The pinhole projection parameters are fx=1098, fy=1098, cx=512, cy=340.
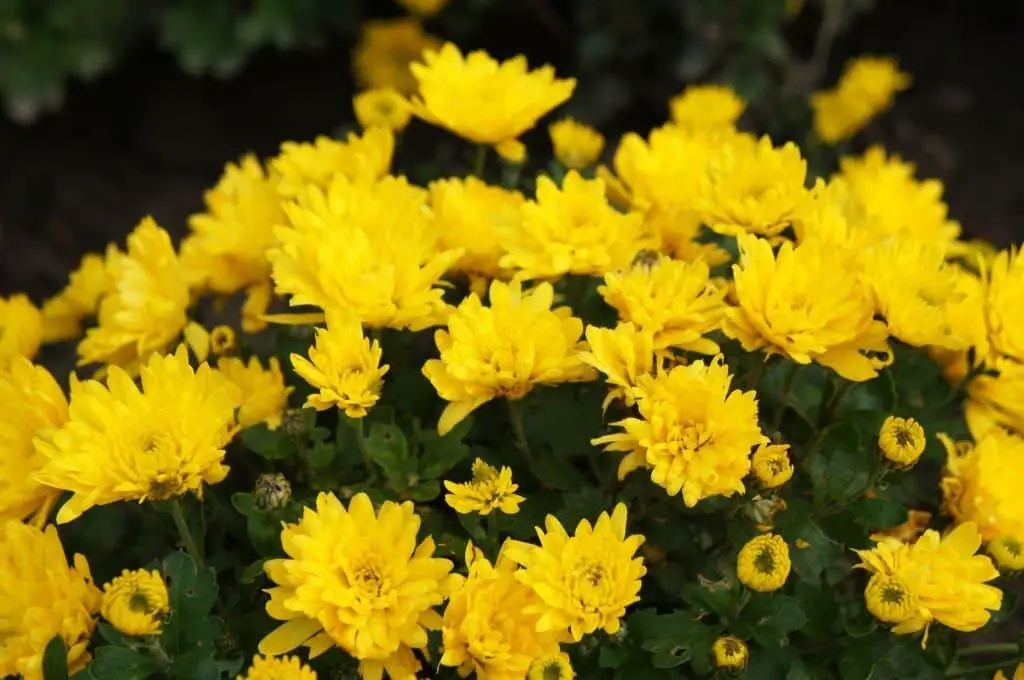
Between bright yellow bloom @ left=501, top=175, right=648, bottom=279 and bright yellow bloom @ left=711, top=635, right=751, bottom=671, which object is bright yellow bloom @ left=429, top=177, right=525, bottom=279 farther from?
bright yellow bloom @ left=711, top=635, right=751, bottom=671

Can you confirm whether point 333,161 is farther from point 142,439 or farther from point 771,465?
point 771,465

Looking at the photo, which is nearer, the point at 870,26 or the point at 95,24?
the point at 95,24

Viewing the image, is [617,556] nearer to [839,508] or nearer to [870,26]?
[839,508]

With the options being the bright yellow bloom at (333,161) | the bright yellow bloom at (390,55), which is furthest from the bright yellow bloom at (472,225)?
the bright yellow bloom at (390,55)

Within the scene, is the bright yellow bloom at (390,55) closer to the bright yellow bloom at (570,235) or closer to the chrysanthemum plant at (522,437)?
the chrysanthemum plant at (522,437)

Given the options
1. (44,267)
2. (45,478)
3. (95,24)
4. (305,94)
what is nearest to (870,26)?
(305,94)
